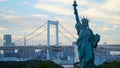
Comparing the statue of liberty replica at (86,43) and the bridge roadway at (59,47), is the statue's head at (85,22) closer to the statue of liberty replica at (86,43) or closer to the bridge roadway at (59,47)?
the statue of liberty replica at (86,43)

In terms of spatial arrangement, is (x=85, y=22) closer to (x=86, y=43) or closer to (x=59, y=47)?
(x=86, y=43)

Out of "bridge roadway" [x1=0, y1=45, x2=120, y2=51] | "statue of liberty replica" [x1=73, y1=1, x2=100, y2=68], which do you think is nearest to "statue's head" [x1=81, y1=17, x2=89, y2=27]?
"statue of liberty replica" [x1=73, y1=1, x2=100, y2=68]

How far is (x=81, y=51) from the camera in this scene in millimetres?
14133

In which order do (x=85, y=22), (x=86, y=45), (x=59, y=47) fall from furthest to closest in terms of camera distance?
(x=59, y=47) → (x=85, y=22) → (x=86, y=45)

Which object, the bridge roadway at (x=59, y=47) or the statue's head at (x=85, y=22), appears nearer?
the statue's head at (x=85, y=22)

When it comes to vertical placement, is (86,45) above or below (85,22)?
below

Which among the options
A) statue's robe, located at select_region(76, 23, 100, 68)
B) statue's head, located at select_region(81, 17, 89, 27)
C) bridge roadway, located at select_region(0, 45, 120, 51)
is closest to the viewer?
statue's robe, located at select_region(76, 23, 100, 68)

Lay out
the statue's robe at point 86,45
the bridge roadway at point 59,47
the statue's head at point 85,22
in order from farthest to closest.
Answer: the bridge roadway at point 59,47, the statue's head at point 85,22, the statue's robe at point 86,45

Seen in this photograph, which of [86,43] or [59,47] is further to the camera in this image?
[59,47]

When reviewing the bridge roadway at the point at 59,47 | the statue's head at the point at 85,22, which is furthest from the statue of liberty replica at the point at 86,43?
the bridge roadway at the point at 59,47

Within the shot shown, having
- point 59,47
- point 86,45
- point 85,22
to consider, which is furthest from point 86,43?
point 59,47

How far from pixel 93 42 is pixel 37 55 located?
85.5 metres

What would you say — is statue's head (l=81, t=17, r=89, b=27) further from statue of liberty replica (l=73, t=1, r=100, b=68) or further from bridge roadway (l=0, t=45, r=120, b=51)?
bridge roadway (l=0, t=45, r=120, b=51)

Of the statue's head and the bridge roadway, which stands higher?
the statue's head
